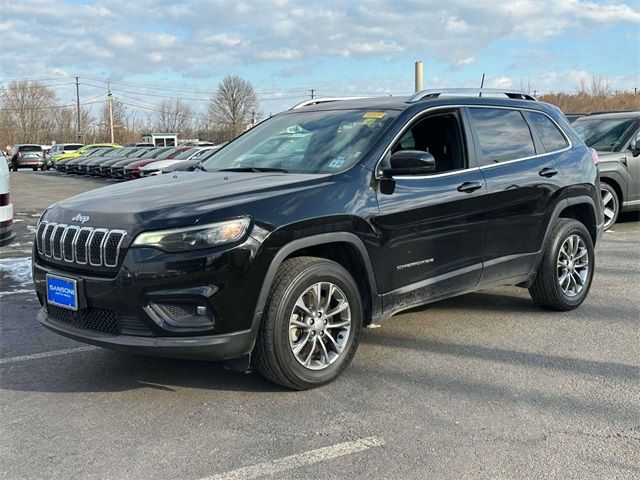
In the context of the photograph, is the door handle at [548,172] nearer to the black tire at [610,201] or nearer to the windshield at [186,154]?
the black tire at [610,201]

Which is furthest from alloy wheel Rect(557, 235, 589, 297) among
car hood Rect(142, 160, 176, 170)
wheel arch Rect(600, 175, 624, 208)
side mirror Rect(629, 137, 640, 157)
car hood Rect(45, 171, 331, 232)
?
car hood Rect(142, 160, 176, 170)

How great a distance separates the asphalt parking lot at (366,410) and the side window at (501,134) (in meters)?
1.43

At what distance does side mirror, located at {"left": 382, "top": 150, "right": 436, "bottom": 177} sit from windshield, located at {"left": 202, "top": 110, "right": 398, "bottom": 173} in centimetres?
22

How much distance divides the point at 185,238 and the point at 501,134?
2.98 meters

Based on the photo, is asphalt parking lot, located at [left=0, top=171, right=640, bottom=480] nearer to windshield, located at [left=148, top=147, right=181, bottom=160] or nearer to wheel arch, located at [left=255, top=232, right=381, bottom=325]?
wheel arch, located at [left=255, top=232, right=381, bottom=325]

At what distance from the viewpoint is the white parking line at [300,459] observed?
292 centimetres

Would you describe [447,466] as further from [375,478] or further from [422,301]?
Answer: [422,301]

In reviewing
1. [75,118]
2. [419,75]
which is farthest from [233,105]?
[419,75]

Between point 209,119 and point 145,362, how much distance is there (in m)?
85.9

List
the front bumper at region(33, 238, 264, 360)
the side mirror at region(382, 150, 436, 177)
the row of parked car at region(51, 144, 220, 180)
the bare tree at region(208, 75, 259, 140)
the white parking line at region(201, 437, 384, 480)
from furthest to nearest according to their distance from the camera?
the bare tree at region(208, 75, 259, 140) → the row of parked car at region(51, 144, 220, 180) → the side mirror at region(382, 150, 436, 177) → the front bumper at region(33, 238, 264, 360) → the white parking line at region(201, 437, 384, 480)

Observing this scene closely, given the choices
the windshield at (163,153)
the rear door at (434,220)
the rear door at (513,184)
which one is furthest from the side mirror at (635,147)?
the windshield at (163,153)

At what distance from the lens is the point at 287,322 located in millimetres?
3676

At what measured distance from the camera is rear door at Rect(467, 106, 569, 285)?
4.92 m

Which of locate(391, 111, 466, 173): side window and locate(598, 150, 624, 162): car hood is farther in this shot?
locate(598, 150, 624, 162): car hood
